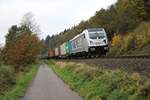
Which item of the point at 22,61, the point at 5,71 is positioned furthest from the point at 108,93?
the point at 22,61

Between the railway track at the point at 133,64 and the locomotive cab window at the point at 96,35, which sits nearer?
the railway track at the point at 133,64

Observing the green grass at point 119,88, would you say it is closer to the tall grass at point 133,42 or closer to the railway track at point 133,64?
the railway track at point 133,64

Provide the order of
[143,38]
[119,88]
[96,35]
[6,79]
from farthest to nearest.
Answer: [143,38] < [96,35] < [6,79] < [119,88]

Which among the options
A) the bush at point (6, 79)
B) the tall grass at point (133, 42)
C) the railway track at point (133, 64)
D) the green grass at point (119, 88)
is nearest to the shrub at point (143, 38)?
the tall grass at point (133, 42)

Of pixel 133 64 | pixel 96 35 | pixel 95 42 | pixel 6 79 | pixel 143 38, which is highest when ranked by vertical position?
pixel 96 35

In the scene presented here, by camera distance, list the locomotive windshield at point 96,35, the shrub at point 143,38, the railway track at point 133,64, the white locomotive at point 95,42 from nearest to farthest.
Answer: the railway track at point 133,64, the white locomotive at point 95,42, the locomotive windshield at point 96,35, the shrub at point 143,38

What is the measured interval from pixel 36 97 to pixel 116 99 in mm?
5531

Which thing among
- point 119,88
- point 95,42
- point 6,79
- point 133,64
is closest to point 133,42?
point 95,42

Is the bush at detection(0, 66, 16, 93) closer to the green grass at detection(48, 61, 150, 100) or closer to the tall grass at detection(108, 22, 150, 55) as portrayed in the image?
the green grass at detection(48, 61, 150, 100)

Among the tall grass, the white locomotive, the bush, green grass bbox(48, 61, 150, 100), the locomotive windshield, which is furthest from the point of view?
the tall grass

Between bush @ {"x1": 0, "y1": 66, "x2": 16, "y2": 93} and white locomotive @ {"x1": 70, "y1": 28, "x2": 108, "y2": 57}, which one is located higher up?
white locomotive @ {"x1": 70, "y1": 28, "x2": 108, "y2": 57}

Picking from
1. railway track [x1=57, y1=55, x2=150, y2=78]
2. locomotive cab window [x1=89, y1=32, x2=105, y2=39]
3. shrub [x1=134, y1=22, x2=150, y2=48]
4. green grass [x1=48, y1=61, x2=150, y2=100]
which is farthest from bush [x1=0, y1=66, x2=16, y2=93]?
shrub [x1=134, y1=22, x2=150, y2=48]

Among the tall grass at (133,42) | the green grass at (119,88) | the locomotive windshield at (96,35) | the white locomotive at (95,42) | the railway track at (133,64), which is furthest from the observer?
the tall grass at (133,42)

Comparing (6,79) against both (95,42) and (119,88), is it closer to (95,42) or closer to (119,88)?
(119,88)
